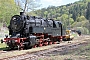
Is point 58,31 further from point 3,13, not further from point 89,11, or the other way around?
point 89,11

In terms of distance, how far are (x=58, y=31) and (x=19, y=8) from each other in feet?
55.2

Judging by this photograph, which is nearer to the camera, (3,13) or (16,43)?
(16,43)

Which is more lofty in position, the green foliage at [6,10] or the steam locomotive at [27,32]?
the green foliage at [6,10]

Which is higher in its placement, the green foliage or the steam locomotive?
the green foliage

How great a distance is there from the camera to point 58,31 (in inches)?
1175

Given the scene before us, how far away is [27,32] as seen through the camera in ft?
73.8

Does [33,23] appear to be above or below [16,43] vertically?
above

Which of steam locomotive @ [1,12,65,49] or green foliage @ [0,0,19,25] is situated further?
green foliage @ [0,0,19,25]

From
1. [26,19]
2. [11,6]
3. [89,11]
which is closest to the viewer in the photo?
[26,19]

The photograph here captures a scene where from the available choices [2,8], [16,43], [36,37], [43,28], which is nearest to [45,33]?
[43,28]

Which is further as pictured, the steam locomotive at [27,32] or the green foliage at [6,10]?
the green foliage at [6,10]

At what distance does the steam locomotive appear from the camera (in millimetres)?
21438

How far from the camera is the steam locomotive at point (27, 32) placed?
2144cm

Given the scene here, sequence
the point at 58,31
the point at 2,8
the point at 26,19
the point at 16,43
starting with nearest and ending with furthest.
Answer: the point at 16,43 → the point at 26,19 → the point at 58,31 → the point at 2,8
